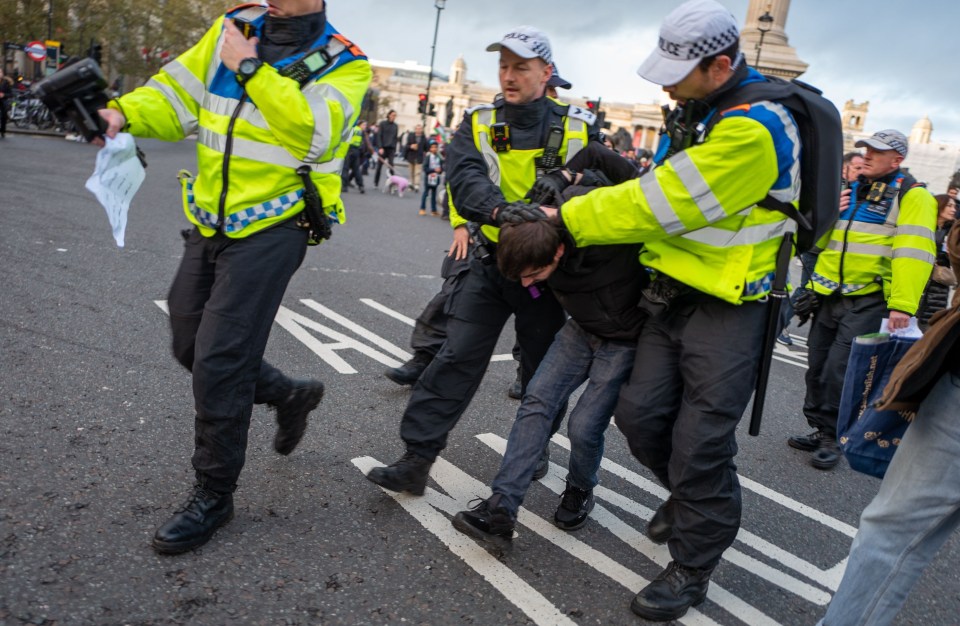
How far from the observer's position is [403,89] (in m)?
129

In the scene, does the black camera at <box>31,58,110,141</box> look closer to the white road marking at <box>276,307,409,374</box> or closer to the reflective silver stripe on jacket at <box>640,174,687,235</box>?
the reflective silver stripe on jacket at <box>640,174,687,235</box>

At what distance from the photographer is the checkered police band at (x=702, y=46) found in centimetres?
249

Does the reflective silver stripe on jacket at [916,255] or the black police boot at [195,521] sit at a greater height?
the reflective silver stripe on jacket at [916,255]

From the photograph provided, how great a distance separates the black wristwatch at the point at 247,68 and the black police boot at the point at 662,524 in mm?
2261

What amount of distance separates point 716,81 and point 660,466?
4.51 feet

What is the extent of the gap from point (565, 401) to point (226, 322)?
1326 millimetres

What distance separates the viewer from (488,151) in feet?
10.9

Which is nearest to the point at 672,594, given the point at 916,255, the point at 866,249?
the point at 916,255

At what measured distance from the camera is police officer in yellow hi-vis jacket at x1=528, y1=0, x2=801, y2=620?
2398 mm

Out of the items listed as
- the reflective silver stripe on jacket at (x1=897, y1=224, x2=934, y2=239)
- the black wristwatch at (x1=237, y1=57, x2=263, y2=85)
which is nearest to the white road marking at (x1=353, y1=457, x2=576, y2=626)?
the black wristwatch at (x1=237, y1=57, x2=263, y2=85)

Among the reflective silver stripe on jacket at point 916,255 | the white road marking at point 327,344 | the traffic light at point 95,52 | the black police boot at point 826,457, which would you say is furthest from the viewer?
the white road marking at point 327,344

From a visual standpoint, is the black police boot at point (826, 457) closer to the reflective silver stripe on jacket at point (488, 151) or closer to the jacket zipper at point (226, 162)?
the reflective silver stripe on jacket at point (488, 151)

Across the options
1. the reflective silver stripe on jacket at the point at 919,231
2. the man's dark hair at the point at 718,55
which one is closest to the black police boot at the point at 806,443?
the reflective silver stripe on jacket at the point at 919,231

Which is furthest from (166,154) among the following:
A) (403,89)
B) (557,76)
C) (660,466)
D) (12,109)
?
(403,89)
